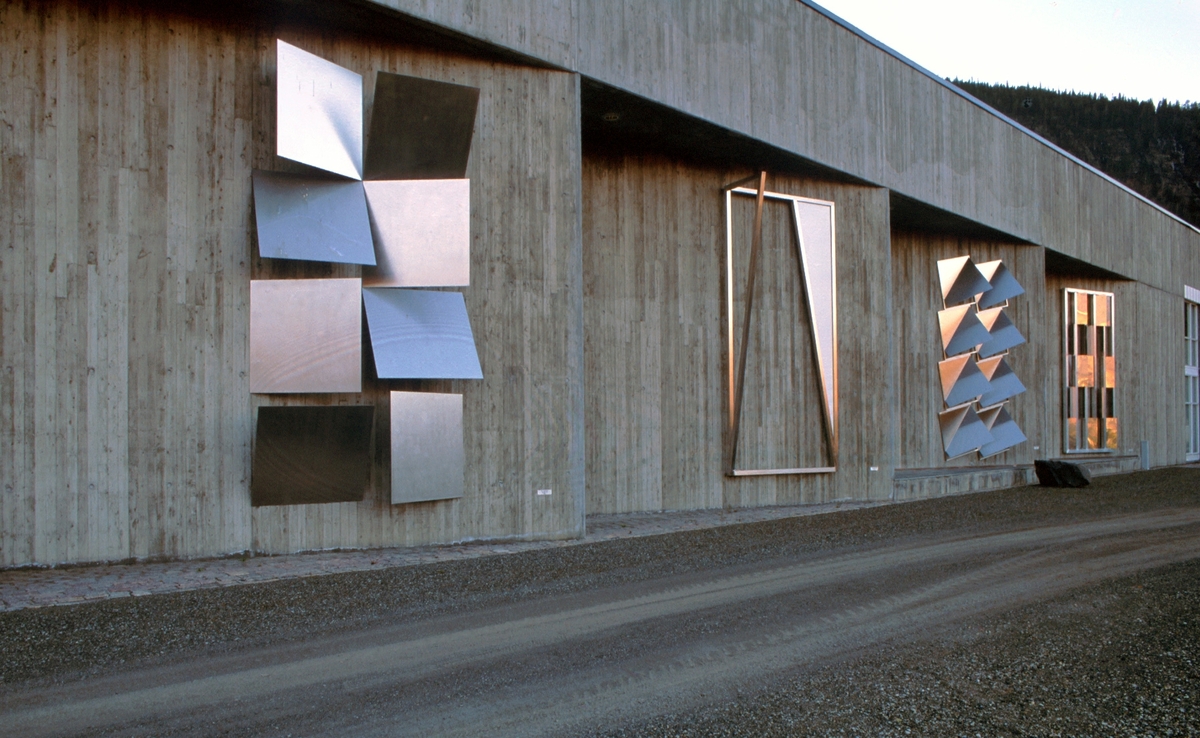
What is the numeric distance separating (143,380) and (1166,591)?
845cm

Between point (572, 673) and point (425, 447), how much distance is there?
4.60m

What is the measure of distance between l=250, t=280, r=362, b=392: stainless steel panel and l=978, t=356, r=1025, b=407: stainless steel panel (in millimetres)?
14407

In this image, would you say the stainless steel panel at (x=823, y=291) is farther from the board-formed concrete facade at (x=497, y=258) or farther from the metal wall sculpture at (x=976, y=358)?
the metal wall sculpture at (x=976, y=358)

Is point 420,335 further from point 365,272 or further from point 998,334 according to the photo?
point 998,334

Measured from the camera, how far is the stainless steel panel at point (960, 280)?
18109 millimetres

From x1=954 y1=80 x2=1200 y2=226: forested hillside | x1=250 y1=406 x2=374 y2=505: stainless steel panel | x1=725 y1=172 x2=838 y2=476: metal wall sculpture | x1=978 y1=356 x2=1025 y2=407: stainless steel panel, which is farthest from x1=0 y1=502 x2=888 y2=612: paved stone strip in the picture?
x1=954 y1=80 x2=1200 y2=226: forested hillside

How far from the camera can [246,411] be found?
8.00 metres

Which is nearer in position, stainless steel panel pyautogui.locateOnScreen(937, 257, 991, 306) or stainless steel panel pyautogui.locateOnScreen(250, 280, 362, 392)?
stainless steel panel pyautogui.locateOnScreen(250, 280, 362, 392)

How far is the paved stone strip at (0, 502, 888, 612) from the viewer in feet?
21.0

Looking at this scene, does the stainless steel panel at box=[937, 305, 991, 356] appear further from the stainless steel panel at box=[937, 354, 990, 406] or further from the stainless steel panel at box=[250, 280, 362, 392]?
the stainless steel panel at box=[250, 280, 362, 392]

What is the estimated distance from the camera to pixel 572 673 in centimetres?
438

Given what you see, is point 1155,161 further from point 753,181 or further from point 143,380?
point 143,380

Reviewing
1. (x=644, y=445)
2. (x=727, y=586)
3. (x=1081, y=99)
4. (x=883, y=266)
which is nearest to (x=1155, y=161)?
(x=1081, y=99)

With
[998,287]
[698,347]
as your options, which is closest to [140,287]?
[698,347]
